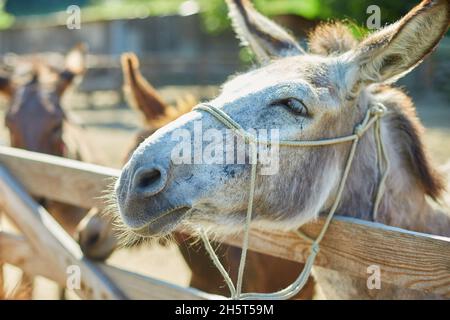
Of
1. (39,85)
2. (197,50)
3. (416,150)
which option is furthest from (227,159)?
(197,50)

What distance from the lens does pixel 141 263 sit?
563 centimetres

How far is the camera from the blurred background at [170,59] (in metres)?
7.64

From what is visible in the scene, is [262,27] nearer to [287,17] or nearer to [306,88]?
[306,88]

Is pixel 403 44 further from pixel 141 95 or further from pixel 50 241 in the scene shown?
pixel 141 95

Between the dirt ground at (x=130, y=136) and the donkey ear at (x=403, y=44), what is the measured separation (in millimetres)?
638

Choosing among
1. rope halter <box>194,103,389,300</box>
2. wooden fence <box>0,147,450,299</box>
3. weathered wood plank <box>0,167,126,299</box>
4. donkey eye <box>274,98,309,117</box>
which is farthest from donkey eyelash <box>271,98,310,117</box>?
weathered wood plank <box>0,167,126,299</box>

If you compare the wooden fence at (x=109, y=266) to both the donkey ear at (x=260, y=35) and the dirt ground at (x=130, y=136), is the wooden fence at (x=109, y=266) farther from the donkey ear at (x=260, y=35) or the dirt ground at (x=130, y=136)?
the donkey ear at (x=260, y=35)

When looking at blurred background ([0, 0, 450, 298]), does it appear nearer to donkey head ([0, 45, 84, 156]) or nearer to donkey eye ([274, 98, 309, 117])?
donkey head ([0, 45, 84, 156])

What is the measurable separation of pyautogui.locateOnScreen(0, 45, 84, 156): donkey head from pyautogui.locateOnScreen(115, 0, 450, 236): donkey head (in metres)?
2.74

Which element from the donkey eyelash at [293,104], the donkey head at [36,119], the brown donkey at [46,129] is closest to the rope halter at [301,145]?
the donkey eyelash at [293,104]

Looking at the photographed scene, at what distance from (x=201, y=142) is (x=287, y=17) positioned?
15.3m

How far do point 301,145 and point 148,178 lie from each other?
27.0 inches

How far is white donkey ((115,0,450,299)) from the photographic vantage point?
1844 millimetres

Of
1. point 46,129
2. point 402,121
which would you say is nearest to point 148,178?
point 402,121
